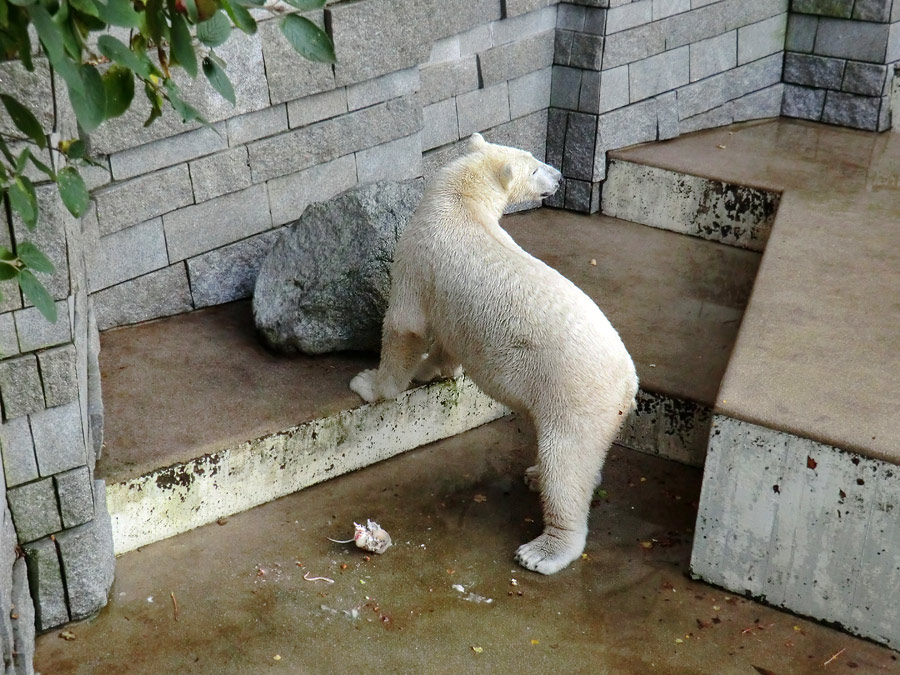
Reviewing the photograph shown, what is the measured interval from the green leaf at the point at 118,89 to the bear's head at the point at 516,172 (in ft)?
7.10

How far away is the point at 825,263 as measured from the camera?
475cm

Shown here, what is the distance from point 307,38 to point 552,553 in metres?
2.45

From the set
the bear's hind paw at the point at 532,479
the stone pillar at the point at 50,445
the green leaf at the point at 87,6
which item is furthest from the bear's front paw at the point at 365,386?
the green leaf at the point at 87,6

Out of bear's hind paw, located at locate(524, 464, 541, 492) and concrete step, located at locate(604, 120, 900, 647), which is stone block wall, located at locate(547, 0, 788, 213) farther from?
bear's hind paw, located at locate(524, 464, 541, 492)

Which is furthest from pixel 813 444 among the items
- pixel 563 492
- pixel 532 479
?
pixel 532 479

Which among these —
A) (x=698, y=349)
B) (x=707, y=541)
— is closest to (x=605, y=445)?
(x=707, y=541)

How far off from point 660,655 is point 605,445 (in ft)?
2.41

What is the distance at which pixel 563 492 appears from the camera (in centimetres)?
364

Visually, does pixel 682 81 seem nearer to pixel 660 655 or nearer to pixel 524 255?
pixel 524 255

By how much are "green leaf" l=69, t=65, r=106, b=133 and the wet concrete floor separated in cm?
206

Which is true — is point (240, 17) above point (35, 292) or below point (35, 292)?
above

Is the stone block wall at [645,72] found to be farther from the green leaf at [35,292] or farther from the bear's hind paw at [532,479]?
the green leaf at [35,292]

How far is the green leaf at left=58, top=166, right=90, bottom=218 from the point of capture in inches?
91.7

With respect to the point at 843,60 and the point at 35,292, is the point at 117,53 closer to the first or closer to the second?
the point at 35,292
